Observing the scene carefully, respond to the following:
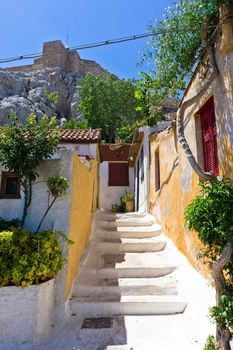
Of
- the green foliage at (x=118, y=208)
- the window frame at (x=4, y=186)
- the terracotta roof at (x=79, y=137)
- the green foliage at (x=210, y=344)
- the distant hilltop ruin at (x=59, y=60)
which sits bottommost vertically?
the green foliage at (x=210, y=344)

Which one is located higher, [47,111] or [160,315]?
[47,111]

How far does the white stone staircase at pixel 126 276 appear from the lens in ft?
14.8

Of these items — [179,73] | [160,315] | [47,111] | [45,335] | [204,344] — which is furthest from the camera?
[47,111]

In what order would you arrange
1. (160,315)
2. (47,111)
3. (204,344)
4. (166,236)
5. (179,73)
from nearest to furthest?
(204,344) → (160,315) → (179,73) → (166,236) → (47,111)

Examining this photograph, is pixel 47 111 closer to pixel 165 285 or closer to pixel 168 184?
pixel 168 184

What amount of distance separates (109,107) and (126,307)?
67.5 ft

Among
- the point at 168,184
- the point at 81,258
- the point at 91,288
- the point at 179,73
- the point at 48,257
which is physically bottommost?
the point at 91,288

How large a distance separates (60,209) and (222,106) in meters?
3.50

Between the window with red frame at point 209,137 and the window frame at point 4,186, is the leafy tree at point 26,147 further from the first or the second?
the window with red frame at point 209,137

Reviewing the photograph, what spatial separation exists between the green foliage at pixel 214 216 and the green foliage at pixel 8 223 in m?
3.20

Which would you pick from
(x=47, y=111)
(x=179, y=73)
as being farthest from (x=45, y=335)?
(x=47, y=111)

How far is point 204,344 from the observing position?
11.3ft

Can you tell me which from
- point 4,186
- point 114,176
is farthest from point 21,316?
point 114,176

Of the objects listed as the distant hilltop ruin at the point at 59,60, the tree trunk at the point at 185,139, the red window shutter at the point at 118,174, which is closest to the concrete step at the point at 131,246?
the tree trunk at the point at 185,139
